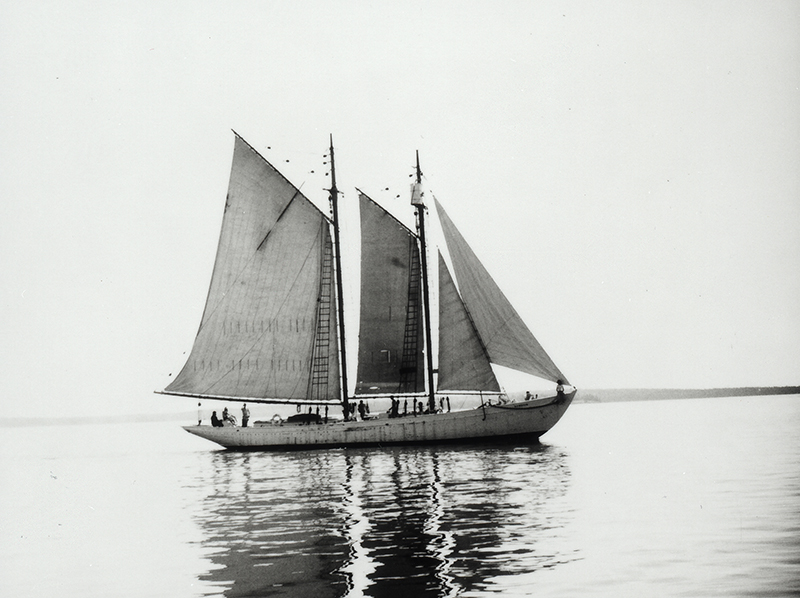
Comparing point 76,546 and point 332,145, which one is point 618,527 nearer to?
point 76,546

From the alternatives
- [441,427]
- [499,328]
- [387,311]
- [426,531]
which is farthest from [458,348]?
[426,531]

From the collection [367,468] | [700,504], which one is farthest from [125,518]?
[700,504]

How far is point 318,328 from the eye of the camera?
58.8 metres

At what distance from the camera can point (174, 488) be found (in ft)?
125

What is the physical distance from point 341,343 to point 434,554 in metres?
40.5

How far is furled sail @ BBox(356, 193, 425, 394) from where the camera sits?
2251 inches

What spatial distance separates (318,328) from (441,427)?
9.86 meters

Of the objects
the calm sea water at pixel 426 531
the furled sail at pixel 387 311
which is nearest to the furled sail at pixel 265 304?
the furled sail at pixel 387 311

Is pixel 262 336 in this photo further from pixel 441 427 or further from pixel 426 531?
pixel 426 531

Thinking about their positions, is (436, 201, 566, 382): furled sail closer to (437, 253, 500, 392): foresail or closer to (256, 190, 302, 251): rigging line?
(437, 253, 500, 392): foresail

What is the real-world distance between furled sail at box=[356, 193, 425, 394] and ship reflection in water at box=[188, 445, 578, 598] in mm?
15125

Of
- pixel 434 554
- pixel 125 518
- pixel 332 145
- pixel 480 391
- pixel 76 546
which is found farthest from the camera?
pixel 332 145

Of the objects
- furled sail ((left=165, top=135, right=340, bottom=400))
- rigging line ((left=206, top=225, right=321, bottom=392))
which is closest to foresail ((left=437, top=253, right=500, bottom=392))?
furled sail ((left=165, top=135, right=340, bottom=400))

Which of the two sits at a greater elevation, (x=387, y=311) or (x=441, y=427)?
(x=387, y=311)
